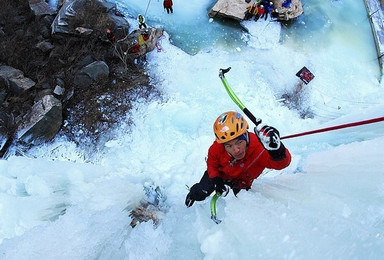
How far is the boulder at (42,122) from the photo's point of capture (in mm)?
4512

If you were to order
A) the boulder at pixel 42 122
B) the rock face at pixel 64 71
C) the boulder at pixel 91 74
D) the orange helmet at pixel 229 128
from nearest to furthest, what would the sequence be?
the orange helmet at pixel 229 128 < the boulder at pixel 42 122 < the rock face at pixel 64 71 < the boulder at pixel 91 74

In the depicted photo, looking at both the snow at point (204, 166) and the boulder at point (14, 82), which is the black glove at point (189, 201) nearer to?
the snow at point (204, 166)

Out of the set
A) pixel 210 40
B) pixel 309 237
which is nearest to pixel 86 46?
pixel 210 40

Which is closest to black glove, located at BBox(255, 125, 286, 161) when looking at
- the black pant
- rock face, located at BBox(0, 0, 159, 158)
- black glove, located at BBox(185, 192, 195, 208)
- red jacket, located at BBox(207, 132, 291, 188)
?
red jacket, located at BBox(207, 132, 291, 188)

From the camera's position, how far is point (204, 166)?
13.9 feet

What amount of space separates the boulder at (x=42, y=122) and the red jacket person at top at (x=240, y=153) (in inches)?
115

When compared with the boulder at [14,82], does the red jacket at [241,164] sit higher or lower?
higher

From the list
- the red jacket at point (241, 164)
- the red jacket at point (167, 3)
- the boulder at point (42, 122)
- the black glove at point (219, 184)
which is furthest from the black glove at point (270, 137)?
the red jacket at point (167, 3)

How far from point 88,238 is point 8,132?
2750 millimetres

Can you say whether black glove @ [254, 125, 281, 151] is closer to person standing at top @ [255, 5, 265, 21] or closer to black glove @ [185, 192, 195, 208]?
black glove @ [185, 192, 195, 208]

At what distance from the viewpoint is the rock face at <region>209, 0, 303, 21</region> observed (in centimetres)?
604

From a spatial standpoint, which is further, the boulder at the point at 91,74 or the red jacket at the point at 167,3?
the red jacket at the point at 167,3

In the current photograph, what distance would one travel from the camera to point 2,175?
3.44 meters

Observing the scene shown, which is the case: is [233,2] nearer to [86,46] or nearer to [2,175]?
[86,46]
